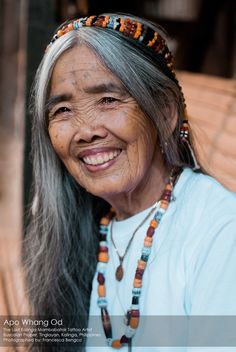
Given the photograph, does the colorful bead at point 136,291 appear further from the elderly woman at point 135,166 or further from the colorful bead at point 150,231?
the colorful bead at point 150,231

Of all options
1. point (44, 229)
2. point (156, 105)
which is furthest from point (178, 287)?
point (44, 229)

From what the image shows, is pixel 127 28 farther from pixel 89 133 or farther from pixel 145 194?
pixel 145 194

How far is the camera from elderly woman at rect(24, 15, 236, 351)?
1278mm

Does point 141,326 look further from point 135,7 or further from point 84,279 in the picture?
point 135,7

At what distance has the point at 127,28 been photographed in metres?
1.38

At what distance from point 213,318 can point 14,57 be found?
2.82m

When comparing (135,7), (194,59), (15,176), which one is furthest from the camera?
(194,59)

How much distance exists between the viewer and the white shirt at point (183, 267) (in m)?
1.16

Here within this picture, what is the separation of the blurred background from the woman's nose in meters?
0.49

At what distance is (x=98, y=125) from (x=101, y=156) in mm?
93

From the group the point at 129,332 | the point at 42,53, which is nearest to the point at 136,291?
the point at 129,332

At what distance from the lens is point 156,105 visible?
1.41m

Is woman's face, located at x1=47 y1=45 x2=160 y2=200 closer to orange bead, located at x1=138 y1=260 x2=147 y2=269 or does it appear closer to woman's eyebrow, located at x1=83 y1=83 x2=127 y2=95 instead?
woman's eyebrow, located at x1=83 y1=83 x2=127 y2=95

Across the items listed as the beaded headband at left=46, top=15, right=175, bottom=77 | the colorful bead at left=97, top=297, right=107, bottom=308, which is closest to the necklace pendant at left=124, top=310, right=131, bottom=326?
the colorful bead at left=97, top=297, right=107, bottom=308
